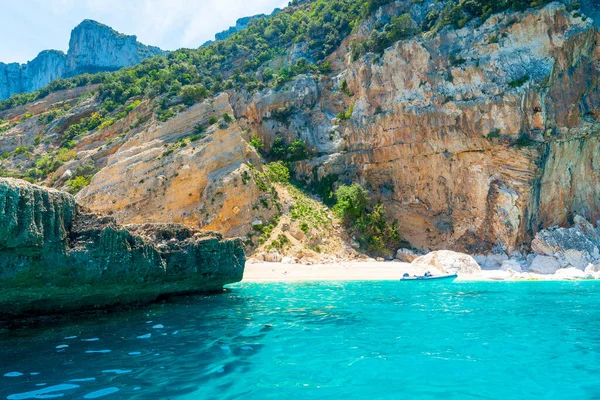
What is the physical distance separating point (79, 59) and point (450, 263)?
347 feet

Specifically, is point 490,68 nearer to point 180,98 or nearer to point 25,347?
point 180,98

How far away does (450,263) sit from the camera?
1133 inches

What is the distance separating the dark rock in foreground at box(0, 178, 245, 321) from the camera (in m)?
8.89

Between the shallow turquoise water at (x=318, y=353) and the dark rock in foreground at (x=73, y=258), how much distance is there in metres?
0.94

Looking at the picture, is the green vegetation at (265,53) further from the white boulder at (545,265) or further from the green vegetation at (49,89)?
the white boulder at (545,265)

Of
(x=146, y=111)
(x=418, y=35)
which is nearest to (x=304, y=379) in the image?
(x=418, y=35)

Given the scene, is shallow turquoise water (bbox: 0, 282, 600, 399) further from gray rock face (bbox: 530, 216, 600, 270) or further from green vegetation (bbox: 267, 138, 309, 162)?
green vegetation (bbox: 267, 138, 309, 162)

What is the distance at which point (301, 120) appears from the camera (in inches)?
1865

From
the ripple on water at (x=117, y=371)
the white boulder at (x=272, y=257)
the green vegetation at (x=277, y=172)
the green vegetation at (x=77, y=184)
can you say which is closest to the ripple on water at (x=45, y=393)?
the ripple on water at (x=117, y=371)

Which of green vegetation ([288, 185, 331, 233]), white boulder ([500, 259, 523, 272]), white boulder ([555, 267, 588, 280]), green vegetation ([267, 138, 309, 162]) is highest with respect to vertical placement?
green vegetation ([267, 138, 309, 162])

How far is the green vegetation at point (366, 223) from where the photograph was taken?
36562mm

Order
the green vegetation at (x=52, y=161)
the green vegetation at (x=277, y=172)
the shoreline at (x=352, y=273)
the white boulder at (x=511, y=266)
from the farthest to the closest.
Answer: the green vegetation at (x=52, y=161) → the green vegetation at (x=277, y=172) → the white boulder at (x=511, y=266) → the shoreline at (x=352, y=273)

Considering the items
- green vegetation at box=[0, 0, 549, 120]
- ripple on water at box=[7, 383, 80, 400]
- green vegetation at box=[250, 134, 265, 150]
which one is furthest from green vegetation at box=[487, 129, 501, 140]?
ripple on water at box=[7, 383, 80, 400]

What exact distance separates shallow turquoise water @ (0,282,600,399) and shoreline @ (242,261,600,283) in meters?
11.0
